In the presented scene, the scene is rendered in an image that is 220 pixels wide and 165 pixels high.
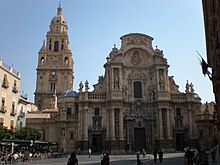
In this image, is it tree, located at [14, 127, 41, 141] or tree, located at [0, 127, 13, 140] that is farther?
tree, located at [14, 127, 41, 141]

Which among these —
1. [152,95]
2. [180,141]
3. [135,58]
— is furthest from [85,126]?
[180,141]

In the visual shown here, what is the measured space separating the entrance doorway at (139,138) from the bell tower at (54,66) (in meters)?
26.3

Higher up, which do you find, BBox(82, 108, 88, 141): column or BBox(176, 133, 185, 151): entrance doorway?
BBox(82, 108, 88, 141): column

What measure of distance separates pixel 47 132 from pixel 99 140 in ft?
28.3

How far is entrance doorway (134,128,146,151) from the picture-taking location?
137 ft

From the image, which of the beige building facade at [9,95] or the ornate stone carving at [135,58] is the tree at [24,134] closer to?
the beige building facade at [9,95]

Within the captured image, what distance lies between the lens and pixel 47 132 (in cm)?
4306

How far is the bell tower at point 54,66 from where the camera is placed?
65.5 meters

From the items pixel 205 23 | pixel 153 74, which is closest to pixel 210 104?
pixel 153 74

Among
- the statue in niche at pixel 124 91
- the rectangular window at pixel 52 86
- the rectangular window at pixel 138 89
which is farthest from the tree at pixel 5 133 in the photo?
the rectangular window at pixel 52 86

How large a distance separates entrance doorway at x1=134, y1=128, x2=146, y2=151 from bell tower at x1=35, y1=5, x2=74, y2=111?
2631 cm

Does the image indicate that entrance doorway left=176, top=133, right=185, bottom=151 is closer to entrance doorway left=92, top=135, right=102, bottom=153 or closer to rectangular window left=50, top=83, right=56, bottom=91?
entrance doorway left=92, top=135, right=102, bottom=153

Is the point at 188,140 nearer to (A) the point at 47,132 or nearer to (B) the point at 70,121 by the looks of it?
(B) the point at 70,121

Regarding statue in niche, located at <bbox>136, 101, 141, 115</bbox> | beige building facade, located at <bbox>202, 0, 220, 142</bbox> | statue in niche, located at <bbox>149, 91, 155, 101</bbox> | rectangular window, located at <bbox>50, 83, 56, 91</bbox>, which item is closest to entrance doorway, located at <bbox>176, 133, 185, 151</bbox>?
statue in niche, located at <bbox>149, 91, 155, 101</bbox>
